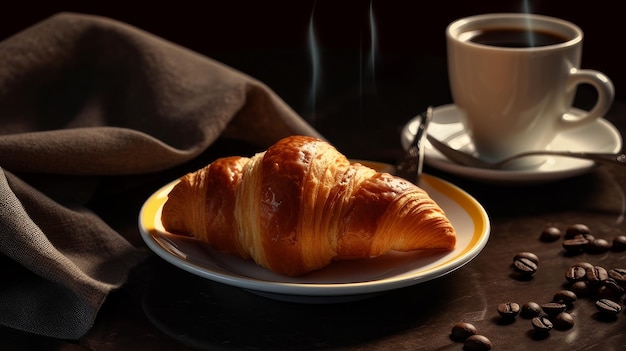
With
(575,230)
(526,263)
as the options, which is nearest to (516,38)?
(575,230)

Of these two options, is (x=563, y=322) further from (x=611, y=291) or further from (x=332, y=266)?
(x=332, y=266)

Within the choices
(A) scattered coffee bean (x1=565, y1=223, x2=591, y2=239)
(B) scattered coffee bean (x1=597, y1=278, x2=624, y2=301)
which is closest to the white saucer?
(A) scattered coffee bean (x1=565, y1=223, x2=591, y2=239)

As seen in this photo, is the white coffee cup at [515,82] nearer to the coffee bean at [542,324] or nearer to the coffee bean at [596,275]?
the coffee bean at [596,275]

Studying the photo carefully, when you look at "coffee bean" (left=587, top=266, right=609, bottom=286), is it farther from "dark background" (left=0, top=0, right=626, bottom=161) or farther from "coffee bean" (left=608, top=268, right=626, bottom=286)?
"dark background" (left=0, top=0, right=626, bottom=161)

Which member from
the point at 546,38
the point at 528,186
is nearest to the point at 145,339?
the point at 528,186

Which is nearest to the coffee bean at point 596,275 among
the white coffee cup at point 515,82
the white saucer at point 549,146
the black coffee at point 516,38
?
the white saucer at point 549,146

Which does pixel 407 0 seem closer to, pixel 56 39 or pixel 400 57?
pixel 400 57
